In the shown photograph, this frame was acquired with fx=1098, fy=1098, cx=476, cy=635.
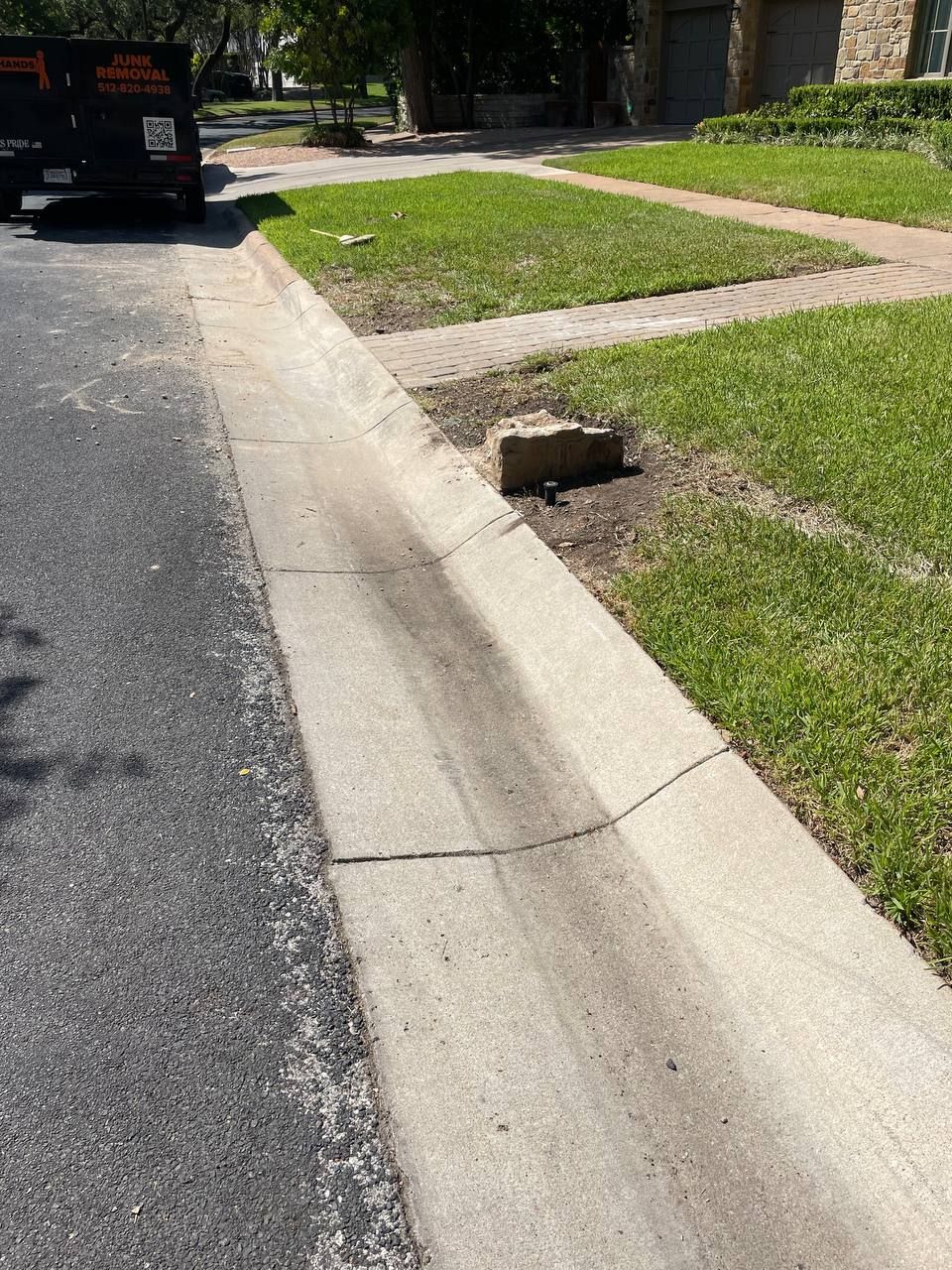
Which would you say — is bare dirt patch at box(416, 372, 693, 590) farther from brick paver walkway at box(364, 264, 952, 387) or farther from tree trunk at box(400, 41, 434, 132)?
tree trunk at box(400, 41, 434, 132)

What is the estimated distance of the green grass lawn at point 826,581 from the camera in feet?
10.2

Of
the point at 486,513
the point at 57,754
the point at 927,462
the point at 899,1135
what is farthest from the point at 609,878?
the point at 927,462

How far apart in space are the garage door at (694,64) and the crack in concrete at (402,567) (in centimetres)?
2438

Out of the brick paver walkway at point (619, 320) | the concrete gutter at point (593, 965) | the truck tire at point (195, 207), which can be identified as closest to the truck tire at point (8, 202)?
the truck tire at point (195, 207)

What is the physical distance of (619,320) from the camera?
852 cm

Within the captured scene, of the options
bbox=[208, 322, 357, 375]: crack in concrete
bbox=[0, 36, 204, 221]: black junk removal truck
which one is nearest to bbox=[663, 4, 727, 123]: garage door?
bbox=[0, 36, 204, 221]: black junk removal truck

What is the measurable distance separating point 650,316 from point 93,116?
365 inches

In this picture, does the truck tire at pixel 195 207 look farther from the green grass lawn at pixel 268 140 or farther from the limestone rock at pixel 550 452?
the green grass lawn at pixel 268 140

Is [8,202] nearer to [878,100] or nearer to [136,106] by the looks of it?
[136,106]

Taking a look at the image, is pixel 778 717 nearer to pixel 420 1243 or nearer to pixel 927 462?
pixel 420 1243

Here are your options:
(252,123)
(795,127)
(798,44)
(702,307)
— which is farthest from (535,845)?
(252,123)

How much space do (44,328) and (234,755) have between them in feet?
22.5

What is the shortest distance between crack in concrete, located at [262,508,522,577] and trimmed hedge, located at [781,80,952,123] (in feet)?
53.7

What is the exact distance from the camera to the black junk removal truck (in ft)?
45.2
